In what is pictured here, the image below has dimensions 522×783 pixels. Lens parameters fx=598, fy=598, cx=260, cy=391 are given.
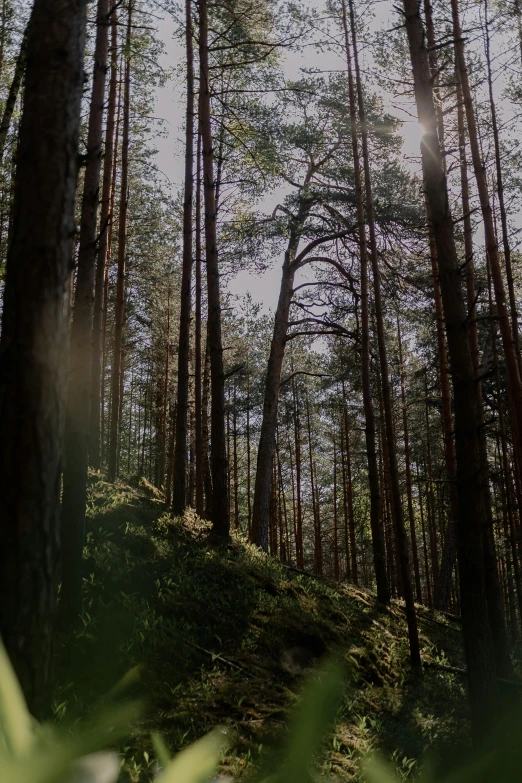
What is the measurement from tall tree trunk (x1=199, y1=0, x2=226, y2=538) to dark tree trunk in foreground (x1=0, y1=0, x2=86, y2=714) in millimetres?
6548

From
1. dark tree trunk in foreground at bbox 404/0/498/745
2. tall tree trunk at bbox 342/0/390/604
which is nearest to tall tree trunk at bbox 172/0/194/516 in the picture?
tall tree trunk at bbox 342/0/390/604

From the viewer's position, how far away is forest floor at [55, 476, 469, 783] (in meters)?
5.15

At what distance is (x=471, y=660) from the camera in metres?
5.75

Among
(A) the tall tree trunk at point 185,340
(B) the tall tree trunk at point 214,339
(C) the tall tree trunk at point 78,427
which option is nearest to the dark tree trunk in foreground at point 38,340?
(C) the tall tree trunk at point 78,427

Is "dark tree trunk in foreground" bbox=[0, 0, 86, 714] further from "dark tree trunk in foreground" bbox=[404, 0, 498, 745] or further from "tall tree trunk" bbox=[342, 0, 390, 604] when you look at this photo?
"tall tree trunk" bbox=[342, 0, 390, 604]

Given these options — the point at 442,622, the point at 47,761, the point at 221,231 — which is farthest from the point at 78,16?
the point at 442,622

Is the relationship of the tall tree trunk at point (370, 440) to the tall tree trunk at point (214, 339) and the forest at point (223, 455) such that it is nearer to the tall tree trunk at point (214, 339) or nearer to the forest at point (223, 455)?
the forest at point (223, 455)

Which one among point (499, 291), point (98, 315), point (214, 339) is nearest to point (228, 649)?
point (214, 339)

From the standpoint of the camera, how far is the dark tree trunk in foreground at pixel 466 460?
570 centimetres

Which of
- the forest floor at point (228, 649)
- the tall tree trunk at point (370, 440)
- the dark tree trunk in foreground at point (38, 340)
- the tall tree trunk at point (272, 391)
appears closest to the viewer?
the dark tree trunk in foreground at point (38, 340)

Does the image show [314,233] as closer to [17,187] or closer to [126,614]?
[126,614]

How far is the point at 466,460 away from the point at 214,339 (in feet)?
16.3

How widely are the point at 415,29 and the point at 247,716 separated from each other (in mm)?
7439

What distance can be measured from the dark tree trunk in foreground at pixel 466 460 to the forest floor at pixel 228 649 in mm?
850
